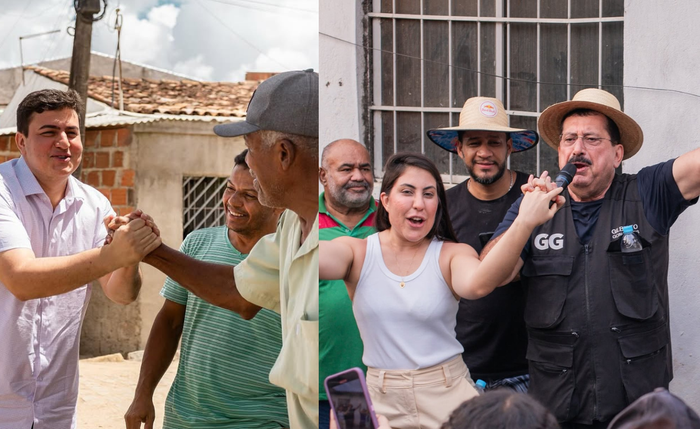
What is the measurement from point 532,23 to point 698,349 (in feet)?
3.26

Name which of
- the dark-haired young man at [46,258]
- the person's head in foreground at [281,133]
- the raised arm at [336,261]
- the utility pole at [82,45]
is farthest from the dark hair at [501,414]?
the raised arm at [336,261]

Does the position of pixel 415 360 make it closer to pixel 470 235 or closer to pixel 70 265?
pixel 470 235

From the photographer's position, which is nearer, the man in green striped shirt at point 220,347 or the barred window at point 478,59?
the man in green striped shirt at point 220,347

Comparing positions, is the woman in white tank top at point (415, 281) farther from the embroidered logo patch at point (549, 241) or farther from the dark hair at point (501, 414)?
the dark hair at point (501, 414)

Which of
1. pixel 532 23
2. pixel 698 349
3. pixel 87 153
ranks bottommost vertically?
pixel 698 349

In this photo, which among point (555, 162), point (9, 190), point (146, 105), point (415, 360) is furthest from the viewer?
point (555, 162)

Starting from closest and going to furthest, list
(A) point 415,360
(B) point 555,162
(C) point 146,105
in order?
(C) point 146,105, (A) point 415,360, (B) point 555,162

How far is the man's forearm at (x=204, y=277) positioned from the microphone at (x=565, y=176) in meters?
0.93

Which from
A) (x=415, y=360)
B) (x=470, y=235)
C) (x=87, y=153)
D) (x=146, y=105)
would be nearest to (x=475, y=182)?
(x=470, y=235)

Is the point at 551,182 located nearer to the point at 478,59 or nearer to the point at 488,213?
the point at 488,213

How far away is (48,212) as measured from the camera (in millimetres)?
1046

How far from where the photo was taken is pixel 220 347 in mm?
1231

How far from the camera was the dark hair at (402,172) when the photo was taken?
188cm

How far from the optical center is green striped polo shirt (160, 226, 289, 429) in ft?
3.92
